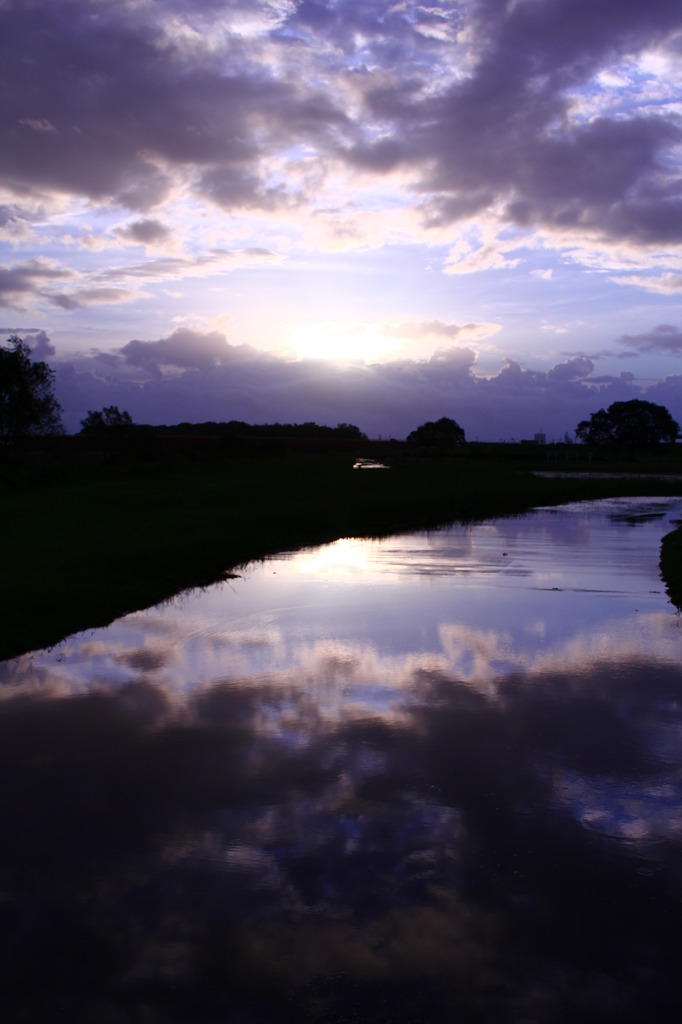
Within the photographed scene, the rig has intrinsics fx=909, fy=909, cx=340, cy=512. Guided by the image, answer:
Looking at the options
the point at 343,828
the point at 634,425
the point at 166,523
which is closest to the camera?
the point at 343,828

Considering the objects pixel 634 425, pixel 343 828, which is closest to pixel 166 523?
pixel 343 828

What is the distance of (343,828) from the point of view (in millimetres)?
6414

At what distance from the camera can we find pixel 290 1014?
4395mm

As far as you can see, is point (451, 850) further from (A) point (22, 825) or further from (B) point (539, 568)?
(B) point (539, 568)

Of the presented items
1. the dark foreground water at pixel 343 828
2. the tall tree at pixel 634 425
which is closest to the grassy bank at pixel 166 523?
the dark foreground water at pixel 343 828

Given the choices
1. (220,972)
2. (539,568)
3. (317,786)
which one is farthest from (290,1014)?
(539,568)

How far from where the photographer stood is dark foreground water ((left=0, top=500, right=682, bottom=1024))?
4.66 metres

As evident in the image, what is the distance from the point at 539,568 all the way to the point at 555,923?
53.3 ft

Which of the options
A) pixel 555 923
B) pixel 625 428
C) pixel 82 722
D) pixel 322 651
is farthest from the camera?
pixel 625 428

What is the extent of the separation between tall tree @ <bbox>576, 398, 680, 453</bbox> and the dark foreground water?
136 meters

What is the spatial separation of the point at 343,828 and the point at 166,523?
21.3 metres

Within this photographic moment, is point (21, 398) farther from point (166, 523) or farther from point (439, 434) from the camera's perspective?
point (439, 434)

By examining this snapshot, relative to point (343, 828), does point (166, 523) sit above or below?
above

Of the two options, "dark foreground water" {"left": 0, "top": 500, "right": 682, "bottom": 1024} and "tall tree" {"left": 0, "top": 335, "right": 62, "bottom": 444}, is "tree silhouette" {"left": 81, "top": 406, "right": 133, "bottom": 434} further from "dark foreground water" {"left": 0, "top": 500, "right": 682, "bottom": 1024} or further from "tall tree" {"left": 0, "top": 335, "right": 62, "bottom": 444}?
"dark foreground water" {"left": 0, "top": 500, "right": 682, "bottom": 1024}
